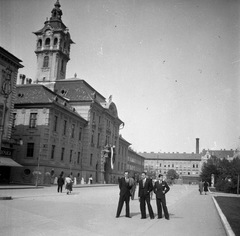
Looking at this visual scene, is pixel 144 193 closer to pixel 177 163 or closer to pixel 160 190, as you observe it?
pixel 160 190

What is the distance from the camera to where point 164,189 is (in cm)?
1275

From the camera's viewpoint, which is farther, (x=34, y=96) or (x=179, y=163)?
(x=179, y=163)

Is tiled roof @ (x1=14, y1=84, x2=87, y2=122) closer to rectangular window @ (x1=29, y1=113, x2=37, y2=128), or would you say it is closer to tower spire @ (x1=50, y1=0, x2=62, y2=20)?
rectangular window @ (x1=29, y1=113, x2=37, y2=128)

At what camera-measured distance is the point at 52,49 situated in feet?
179

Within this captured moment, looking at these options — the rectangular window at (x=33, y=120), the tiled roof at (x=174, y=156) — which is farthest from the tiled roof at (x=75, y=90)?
the tiled roof at (x=174, y=156)

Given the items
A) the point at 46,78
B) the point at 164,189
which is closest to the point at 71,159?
the point at 46,78

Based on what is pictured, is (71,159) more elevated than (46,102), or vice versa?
(46,102)

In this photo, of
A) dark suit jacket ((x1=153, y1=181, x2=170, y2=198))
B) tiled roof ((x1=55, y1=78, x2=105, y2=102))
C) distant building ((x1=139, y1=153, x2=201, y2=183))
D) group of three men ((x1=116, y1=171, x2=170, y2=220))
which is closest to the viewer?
group of three men ((x1=116, y1=171, x2=170, y2=220))

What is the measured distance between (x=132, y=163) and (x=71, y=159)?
50.8 meters

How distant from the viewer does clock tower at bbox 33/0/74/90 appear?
54500 millimetres

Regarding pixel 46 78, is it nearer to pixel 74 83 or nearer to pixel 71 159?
pixel 74 83

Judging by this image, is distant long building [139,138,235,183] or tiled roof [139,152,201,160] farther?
tiled roof [139,152,201,160]

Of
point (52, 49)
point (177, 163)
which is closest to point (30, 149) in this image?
point (52, 49)

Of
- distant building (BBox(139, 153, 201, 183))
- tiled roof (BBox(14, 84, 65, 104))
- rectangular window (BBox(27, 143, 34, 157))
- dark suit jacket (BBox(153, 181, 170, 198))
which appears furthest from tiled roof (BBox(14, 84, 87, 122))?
distant building (BBox(139, 153, 201, 183))
